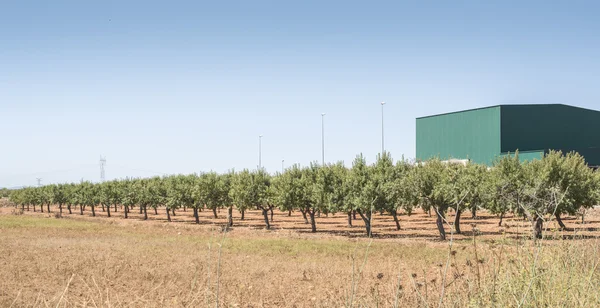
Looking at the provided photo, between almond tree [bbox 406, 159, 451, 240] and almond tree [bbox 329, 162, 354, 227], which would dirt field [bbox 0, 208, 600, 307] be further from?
almond tree [bbox 329, 162, 354, 227]

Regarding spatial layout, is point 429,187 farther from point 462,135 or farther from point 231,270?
point 462,135

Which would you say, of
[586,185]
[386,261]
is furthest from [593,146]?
[386,261]

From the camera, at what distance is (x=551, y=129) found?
85750 millimetres

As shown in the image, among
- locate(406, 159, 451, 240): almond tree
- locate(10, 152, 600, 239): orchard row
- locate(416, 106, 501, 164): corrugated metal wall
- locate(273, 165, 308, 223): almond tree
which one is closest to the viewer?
locate(10, 152, 600, 239): orchard row

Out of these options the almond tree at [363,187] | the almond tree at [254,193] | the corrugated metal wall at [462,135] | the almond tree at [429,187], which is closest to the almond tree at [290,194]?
the almond tree at [254,193]

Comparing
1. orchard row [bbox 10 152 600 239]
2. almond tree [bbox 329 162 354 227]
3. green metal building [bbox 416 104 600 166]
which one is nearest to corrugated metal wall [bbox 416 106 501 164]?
green metal building [bbox 416 104 600 166]

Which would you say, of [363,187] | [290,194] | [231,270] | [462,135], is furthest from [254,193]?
[231,270]

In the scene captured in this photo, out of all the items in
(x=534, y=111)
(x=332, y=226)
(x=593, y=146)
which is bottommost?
(x=332, y=226)

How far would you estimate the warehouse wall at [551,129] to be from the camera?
8238 centimetres

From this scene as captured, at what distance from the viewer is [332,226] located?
66000 mm

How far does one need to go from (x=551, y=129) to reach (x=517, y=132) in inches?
292

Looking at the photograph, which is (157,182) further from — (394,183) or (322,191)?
(394,183)

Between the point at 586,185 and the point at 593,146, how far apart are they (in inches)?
1944

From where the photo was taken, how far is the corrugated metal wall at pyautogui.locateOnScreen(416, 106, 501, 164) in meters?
83.6
